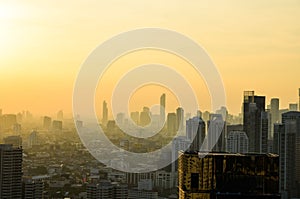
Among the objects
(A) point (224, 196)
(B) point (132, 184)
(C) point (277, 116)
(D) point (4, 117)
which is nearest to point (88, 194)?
(B) point (132, 184)

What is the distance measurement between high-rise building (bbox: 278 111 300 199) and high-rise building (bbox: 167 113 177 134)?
271 centimetres

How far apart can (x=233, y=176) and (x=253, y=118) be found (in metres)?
5.91

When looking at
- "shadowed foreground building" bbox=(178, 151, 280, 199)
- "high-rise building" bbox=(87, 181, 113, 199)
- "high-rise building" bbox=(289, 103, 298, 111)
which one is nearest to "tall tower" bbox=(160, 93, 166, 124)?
"shadowed foreground building" bbox=(178, 151, 280, 199)

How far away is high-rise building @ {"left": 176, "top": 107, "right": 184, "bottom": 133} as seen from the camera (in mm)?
6393

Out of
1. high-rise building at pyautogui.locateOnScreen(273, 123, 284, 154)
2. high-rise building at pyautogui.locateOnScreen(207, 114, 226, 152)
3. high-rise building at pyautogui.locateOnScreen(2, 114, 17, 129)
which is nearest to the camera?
high-rise building at pyautogui.locateOnScreen(207, 114, 226, 152)

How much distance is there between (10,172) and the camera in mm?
7785

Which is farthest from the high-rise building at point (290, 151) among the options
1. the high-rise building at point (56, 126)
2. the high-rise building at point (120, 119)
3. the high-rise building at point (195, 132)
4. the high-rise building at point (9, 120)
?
the high-rise building at point (9, 120)

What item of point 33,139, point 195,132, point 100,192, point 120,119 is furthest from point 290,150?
point 120,119

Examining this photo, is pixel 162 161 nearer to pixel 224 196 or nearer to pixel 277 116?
pixel 277 116

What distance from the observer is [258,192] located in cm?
459

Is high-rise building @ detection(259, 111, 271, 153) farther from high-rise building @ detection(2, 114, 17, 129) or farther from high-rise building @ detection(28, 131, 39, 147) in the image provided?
high-rise building @ detection(2, 114, 17, 129)

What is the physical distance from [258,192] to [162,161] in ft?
15.5

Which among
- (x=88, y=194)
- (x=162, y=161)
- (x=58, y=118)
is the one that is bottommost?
(x=88, y=194)

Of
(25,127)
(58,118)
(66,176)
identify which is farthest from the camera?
(66,176)
